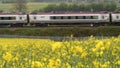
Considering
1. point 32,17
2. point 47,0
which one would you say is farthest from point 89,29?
point 47,0

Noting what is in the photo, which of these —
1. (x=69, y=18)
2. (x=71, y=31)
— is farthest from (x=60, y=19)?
(x=71, y=31)

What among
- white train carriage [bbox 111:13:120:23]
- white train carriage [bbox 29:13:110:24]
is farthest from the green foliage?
white train carriage [bbox 29:13:110:24]

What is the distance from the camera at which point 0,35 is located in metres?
44.3

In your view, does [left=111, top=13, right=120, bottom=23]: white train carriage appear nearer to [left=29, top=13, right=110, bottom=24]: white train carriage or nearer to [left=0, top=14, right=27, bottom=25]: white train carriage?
[left=29, top=13, right=110, bottom=24]: white train carriage

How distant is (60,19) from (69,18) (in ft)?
4.00

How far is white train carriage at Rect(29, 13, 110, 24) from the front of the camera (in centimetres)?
5456

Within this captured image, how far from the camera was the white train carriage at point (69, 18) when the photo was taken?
5456 centimetres

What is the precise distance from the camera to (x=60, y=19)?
55781 millimetres

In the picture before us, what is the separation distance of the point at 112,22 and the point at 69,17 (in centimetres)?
556

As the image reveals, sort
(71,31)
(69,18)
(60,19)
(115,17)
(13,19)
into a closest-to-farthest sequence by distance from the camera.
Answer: (71,31) < (115,17) < (69,18) < (60,19) < (13,19)

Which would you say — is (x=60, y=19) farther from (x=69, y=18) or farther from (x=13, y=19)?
(x=13, y=19)

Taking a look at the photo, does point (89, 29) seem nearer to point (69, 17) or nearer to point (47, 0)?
point (69, 17)

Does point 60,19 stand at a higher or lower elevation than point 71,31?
lower

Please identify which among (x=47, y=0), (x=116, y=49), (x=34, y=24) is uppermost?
(x=116, y=49)
